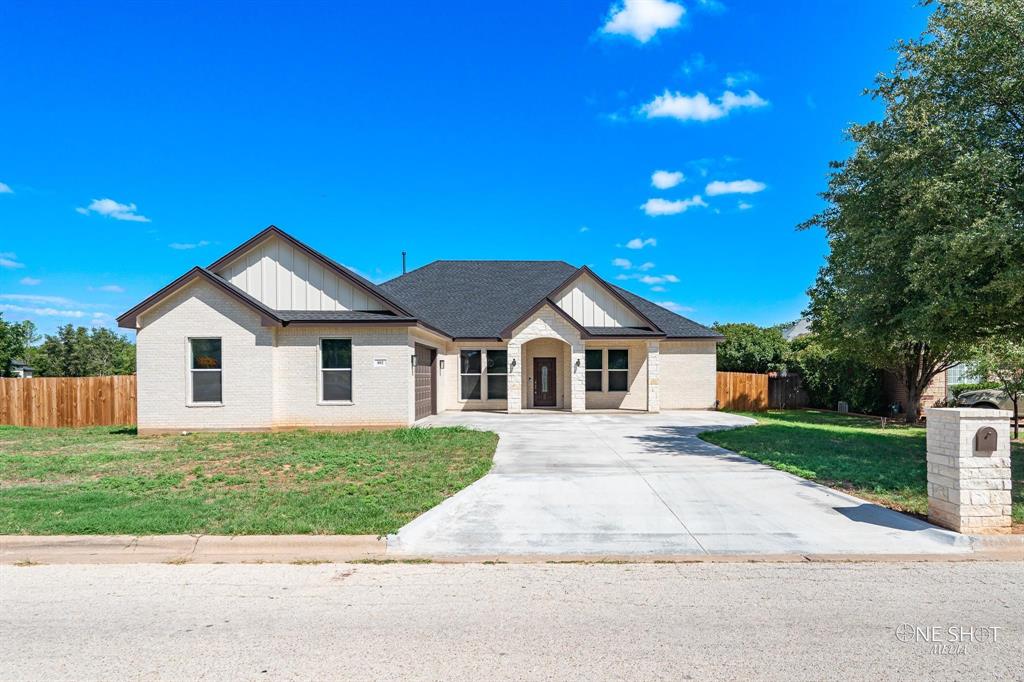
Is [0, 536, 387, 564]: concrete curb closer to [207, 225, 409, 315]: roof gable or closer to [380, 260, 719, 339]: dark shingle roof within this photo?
[207, 225, 409, 315]: roof gable

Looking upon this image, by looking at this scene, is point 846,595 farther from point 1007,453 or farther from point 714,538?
point 1007,453

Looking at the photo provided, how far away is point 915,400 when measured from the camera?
19.8 m

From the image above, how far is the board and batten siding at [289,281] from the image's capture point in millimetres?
15992

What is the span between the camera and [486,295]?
25.2m

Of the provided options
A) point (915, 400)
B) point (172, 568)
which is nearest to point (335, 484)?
point (172, 568)

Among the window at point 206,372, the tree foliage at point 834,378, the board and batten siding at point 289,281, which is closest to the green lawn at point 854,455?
the tree foliage at point 834,378

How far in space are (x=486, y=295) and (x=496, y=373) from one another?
4337 mm

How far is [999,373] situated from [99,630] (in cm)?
2008

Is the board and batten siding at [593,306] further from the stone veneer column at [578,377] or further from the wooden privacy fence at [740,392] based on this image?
the wooden privacy fence at [740,392]

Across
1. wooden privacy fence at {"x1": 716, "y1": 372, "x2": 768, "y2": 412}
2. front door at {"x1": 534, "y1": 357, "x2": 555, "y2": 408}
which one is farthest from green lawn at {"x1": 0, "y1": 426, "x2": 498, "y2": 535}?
wooden privacy fence at {"x1": 716, "y1": 372, "x2": 768, "y2": 412}

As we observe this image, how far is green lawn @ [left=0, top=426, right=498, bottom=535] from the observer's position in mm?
6602

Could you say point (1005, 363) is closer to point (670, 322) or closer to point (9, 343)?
point (670, 322)

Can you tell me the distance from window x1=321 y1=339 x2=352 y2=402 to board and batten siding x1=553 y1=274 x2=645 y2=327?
9173mm

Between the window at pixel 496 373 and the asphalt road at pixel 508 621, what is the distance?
55.6ft
